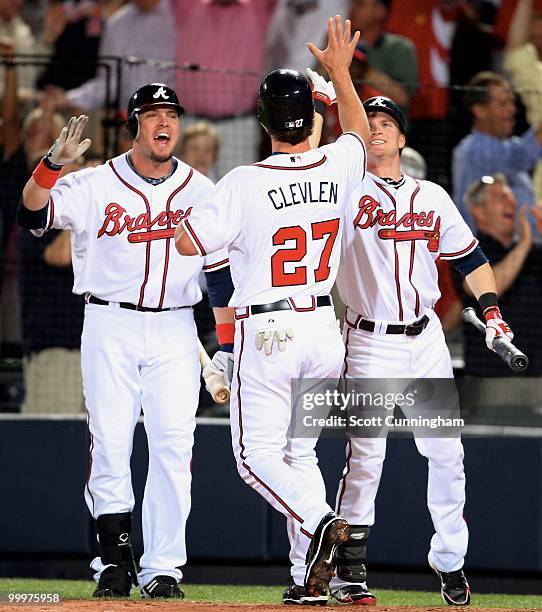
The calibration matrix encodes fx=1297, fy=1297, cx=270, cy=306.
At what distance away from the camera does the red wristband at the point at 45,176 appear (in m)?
5.32

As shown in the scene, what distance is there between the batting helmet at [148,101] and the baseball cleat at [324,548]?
6.66ft

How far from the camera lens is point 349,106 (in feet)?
17.4

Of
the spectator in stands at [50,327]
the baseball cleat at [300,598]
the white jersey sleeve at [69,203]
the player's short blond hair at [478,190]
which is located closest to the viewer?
the baseball cleat at [300,598]

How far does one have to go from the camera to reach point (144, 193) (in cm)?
571

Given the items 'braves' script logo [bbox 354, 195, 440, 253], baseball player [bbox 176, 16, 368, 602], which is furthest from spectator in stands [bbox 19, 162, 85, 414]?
baseball player [bbox 176, 16, 368, 602]

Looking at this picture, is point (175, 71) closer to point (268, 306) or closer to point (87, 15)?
point (87, 15)

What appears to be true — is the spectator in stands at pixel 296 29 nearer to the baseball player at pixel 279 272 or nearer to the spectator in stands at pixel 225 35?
the spectator in stands at pixel 225 35

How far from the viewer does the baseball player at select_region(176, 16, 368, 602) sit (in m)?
4.93

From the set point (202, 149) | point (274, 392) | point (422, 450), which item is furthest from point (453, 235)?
point (202, 149)

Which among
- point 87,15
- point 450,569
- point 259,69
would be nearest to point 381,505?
point 450,569

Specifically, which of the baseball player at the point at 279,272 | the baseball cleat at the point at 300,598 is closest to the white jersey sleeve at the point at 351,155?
the baseball player at the point at 279,272

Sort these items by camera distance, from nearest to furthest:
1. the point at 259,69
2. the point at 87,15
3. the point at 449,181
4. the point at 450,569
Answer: the point at 450,569 < the point at 449,181 < the point at 259,69 < the point at 87,15

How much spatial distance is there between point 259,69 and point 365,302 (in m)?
3.65

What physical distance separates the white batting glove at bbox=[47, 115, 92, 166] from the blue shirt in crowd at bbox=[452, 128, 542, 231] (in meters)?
3.14
